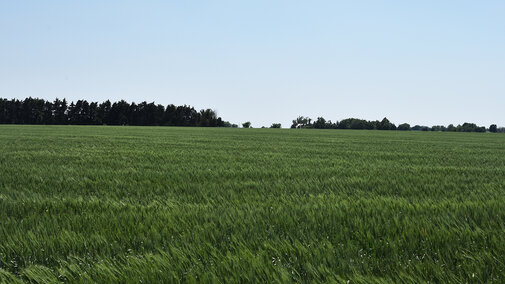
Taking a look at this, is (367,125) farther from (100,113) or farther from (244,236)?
(244,236)

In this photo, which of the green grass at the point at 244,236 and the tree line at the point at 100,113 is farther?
the tree line at the point at 100,113

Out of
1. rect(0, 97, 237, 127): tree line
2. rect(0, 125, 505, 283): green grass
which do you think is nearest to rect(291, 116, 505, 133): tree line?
rect(0, 97, 237, 127): tree line

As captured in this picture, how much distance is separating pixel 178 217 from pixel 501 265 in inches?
118

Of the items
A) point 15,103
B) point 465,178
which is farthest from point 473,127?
point 15,103

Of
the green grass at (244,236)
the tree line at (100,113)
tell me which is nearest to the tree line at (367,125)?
the tree line at (100,113)

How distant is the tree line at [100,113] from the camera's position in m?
111

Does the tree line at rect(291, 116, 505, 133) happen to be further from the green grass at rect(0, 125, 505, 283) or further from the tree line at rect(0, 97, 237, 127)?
the green grass at rect(0, 125, 505, 283)

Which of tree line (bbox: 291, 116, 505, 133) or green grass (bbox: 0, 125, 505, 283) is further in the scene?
tree line (bbox: 291, 116, 505, 133)

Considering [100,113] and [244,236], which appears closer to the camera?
[244,236]

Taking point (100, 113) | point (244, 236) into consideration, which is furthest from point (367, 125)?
point (244, 236)

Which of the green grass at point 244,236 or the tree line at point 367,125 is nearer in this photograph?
the green grass at point 244,236

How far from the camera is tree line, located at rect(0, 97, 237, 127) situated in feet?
365

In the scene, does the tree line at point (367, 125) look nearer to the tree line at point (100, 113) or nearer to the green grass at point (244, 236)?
the tree line at point (100, 113)

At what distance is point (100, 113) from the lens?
116 meters
